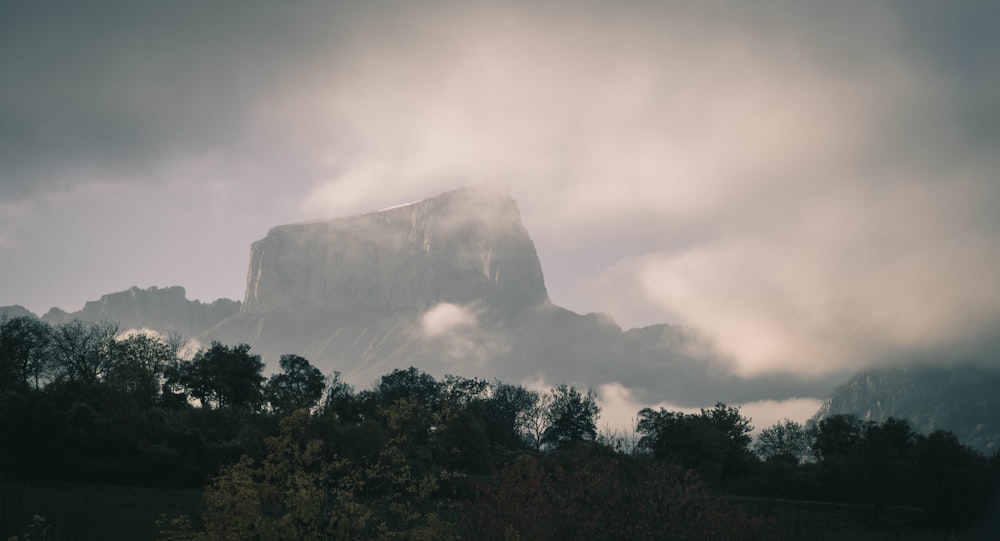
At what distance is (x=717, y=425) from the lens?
8044cm

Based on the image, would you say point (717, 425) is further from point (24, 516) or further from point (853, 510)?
point (24, 516)

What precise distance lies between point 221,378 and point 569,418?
2139 inches

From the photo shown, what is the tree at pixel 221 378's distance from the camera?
302ft

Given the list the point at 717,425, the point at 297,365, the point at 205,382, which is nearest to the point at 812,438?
the point at 717,425

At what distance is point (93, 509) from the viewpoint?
37531mm

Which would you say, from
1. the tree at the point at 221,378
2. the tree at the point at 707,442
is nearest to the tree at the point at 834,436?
the tree at the point at 707,442

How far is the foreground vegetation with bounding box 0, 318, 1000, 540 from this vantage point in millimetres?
19734

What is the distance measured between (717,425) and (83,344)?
84.2 meters

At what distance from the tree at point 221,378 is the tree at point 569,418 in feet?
149

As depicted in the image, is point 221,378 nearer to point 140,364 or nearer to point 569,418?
point 140,364

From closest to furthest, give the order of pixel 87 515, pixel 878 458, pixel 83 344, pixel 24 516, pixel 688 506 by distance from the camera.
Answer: pixel 688 506 → pixel 24 516 → pixel 87 515 → pixel 878 458 → pixel 83 344

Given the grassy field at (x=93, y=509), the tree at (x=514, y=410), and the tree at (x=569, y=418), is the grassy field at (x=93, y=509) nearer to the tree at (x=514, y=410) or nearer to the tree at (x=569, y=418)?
the tree at (x=514, y=410)

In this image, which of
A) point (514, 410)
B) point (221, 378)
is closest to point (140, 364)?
point (221, 378)

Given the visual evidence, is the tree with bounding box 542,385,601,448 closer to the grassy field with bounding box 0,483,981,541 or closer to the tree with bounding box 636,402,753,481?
the tree with bounding box 636,402,753,481
